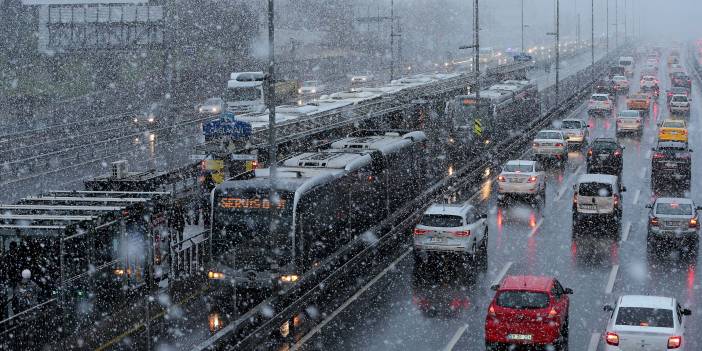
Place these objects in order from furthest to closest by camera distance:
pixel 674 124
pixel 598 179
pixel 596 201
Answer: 1. pixel 674 124
2. pixel 598 179
3. pixel 596 201

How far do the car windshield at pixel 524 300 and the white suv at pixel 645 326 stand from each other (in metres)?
1.36

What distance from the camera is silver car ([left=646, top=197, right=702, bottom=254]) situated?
28.5m

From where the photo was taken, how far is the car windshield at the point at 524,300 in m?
18.7

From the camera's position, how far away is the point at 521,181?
3666 centimetres

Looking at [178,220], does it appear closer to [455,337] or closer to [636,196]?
[455,337]

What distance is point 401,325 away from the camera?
21.7m

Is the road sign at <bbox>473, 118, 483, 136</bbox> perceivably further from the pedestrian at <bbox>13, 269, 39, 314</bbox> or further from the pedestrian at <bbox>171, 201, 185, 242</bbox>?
the pedestrian at <bbox>13, 269, 39, 314</bbox>

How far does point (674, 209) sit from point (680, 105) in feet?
136

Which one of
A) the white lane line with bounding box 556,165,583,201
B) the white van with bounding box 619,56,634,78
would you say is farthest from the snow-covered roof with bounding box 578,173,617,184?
the white van with bounding box 619,56,634,78

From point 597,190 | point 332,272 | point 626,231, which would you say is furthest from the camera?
point 597,190

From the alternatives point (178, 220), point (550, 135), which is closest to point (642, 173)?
point (550, 135)

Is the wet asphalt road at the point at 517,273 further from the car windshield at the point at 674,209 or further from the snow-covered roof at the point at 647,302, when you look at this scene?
the snow-covered roof at the point at 647,302

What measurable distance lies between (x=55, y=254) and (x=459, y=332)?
340 inches

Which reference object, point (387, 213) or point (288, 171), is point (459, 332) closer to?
point (288, 171)
